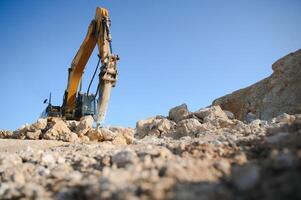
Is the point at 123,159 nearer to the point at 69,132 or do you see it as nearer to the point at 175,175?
the point at 175,175

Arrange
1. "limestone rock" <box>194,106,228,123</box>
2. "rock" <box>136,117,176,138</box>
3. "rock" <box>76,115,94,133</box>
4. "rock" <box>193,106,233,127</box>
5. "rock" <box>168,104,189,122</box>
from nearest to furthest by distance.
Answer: "rock" <box>193,106,233,127</box>
"rock" <box>76,115,94,133</box>
"limestone rock" <box>194,106,228,123</box>
"rock" <box>136,117,176,138</box>
"rock" <box>168,104,189,122</box>

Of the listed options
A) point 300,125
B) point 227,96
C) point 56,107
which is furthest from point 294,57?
point 300,125

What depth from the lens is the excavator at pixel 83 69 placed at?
11242mm

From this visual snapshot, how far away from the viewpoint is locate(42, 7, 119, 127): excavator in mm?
11242

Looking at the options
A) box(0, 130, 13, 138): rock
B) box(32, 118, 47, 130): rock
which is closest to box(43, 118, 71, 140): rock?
box(32, 118, 47, 130): rock

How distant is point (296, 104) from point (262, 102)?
6.92 ft

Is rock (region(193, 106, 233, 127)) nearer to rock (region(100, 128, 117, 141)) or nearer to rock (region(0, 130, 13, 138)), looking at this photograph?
rock (region(100, 128, 117, 141))

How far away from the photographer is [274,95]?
43.0 feet

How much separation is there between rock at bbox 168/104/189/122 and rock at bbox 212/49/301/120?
2881 mm

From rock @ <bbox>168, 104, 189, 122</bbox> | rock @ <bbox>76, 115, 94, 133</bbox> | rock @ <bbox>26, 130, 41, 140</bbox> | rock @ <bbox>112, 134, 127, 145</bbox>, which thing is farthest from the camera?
rock @ <bbox>168, 104, 189, 122</bbox>

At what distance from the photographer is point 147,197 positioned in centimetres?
164

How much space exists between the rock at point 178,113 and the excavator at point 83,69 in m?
2.90

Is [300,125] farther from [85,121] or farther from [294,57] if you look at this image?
[294,57]

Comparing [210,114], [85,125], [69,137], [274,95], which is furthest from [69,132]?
[274,95]
